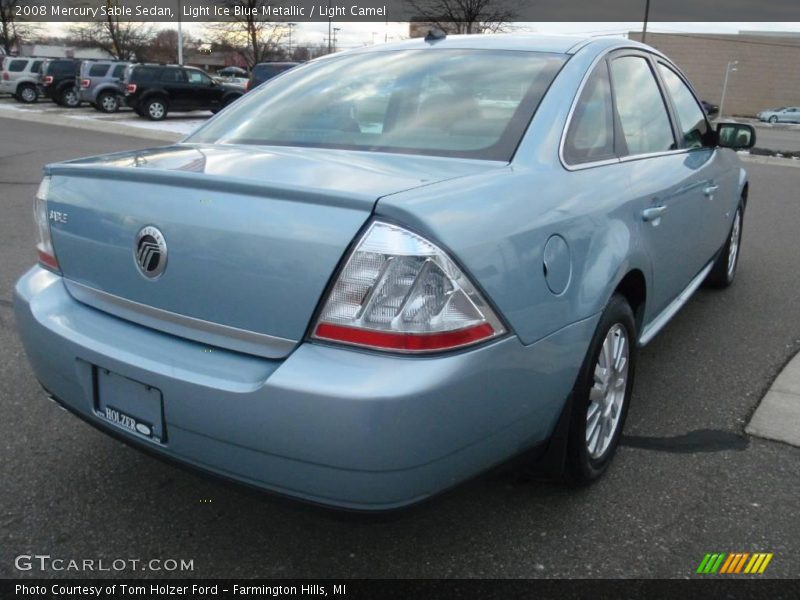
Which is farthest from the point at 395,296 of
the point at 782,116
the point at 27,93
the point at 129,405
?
the point at 782,116

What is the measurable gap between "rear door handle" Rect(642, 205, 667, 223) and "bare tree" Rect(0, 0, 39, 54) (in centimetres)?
5503

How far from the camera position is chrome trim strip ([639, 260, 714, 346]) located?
3.20m

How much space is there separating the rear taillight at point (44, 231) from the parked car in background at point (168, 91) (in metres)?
20.3

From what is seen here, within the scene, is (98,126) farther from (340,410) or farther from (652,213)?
(340,410)

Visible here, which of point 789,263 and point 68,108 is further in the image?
point 68,108

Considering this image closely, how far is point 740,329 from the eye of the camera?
4.57 meters

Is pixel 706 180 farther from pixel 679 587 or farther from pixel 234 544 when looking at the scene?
pixel 234 544

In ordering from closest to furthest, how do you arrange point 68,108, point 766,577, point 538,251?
point 538,251, point 766,577, point 68,108

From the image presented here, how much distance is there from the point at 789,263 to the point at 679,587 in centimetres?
488

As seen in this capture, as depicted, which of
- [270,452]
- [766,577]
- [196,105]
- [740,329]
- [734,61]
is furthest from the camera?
[734,61]

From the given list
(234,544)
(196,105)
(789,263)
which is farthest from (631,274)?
(196,105)

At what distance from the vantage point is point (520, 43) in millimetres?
2996

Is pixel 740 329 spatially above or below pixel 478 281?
below

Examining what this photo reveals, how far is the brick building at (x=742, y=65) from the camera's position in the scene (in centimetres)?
6825
